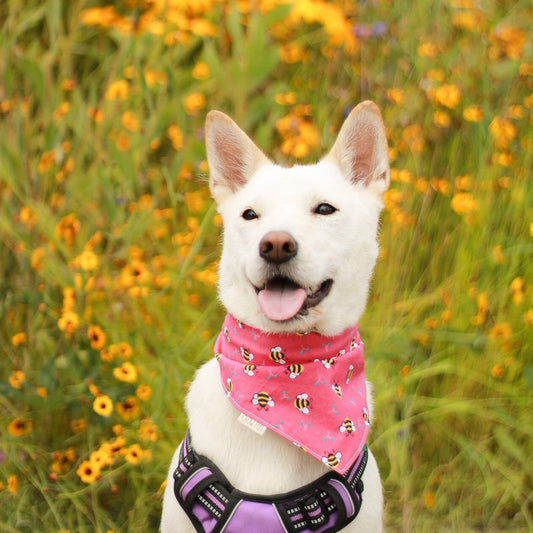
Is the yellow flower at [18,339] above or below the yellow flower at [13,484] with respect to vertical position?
above

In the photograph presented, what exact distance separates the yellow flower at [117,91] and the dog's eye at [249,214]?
4.10ft

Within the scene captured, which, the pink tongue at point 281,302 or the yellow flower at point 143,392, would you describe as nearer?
the pink tongue at point 281,302

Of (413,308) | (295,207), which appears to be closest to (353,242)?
(295,207)

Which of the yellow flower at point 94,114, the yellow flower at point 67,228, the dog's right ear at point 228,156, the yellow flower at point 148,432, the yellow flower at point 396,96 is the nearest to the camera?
the dog's right ear at point 228,156

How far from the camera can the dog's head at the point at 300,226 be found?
5.28ft

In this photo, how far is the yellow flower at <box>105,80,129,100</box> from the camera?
274cm

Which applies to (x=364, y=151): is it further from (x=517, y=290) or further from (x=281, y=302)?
(x=517, y=290)

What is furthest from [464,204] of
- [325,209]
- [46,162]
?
[46,162]

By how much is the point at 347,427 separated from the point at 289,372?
22cm

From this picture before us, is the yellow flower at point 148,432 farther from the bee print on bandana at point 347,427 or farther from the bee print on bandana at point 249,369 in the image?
the bee print on bandana at point 347,427

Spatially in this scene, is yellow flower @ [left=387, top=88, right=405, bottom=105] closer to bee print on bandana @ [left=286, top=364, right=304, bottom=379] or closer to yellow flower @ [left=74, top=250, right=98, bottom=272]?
yellow flower @ [left=74, top=250, right=98, bottom=272]

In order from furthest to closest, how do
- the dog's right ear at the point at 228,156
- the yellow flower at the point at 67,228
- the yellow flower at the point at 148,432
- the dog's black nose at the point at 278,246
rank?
the yellow flower at the point at 67,228 < the yellow flower at the point at 148,432 < the dog's right ear at the point at 228,156 < the dog's black nose at the point at 278,246

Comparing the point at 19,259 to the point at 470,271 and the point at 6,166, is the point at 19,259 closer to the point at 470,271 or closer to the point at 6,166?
the point at 6,166

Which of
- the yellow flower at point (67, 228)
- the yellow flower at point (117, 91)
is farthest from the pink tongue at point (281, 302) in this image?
the yellow flower at point (117, 91)
